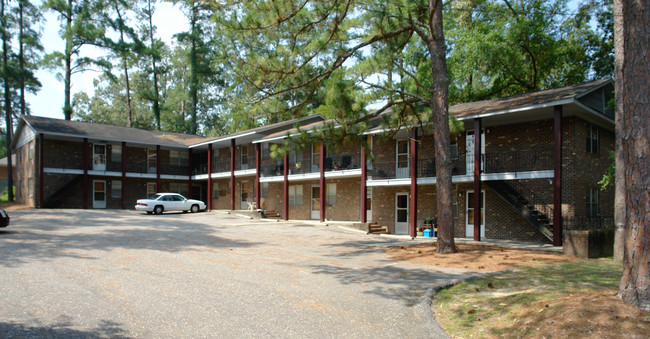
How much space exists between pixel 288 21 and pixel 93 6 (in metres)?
37.6

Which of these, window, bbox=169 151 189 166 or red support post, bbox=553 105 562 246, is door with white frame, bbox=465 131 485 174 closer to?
red support post, bbox=553 105 562 246

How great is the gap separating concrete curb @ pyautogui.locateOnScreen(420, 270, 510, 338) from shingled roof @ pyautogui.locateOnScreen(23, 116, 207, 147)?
29966mm

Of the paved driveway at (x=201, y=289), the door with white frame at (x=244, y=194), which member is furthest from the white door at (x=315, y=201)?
the paved driveway at (x=201, y=289)

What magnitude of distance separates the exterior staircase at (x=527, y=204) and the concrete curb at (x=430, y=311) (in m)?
8.49

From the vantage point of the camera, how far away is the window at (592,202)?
18670 mm

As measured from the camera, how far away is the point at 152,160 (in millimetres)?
36562

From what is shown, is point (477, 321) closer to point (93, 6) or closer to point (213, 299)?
point (213, 299)

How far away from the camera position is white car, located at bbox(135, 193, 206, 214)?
2816 centimetres

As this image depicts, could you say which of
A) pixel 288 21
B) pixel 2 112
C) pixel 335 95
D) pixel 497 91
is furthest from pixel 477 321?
pixel 2 112

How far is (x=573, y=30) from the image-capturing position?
28.0m

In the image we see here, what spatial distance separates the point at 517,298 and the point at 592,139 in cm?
1498

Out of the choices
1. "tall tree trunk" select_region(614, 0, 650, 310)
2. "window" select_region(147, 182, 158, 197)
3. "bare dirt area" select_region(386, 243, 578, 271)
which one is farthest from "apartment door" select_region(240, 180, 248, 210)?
"tall tree trunk" select_region(614, 0, 650, 310)

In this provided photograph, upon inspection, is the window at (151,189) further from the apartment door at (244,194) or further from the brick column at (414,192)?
the brick column at (414,192)

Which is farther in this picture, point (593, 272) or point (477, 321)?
point (593, 272)
